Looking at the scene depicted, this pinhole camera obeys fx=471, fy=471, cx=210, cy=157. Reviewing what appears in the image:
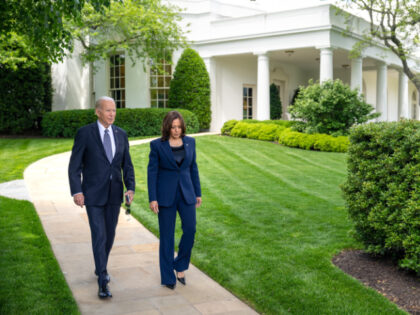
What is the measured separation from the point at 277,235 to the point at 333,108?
10575 millimetres

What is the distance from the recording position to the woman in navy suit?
436 centimetres

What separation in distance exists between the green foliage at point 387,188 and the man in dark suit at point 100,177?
8.20ft

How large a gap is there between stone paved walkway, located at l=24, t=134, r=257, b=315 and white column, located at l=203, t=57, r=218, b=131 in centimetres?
1427

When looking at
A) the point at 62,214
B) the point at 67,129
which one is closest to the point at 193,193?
the point at 62,214

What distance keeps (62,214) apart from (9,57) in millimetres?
11089

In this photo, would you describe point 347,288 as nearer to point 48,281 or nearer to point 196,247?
point 196,247

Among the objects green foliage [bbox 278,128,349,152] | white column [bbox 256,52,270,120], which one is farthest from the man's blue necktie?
white column [bbox 256,52,270,120]

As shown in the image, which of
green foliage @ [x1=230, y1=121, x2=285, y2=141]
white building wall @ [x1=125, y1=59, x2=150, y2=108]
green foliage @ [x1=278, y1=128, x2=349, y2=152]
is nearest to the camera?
green foliage @ [x1=278, y1=128, x2=349, y2=152]

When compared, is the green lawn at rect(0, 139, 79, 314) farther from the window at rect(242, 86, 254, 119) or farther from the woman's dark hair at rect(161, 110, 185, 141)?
the window at rect(242, 86, 254, 119)

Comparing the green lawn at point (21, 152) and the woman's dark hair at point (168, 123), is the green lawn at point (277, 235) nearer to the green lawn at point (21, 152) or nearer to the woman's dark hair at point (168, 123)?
the woman's dark hair at point (168, 123)

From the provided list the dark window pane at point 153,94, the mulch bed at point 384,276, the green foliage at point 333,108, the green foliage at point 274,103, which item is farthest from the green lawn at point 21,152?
the green foliage at point 274,103

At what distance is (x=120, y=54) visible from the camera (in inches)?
851

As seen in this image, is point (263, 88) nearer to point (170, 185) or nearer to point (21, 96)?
point (21, 96)

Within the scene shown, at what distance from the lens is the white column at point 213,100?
21.3 metres
